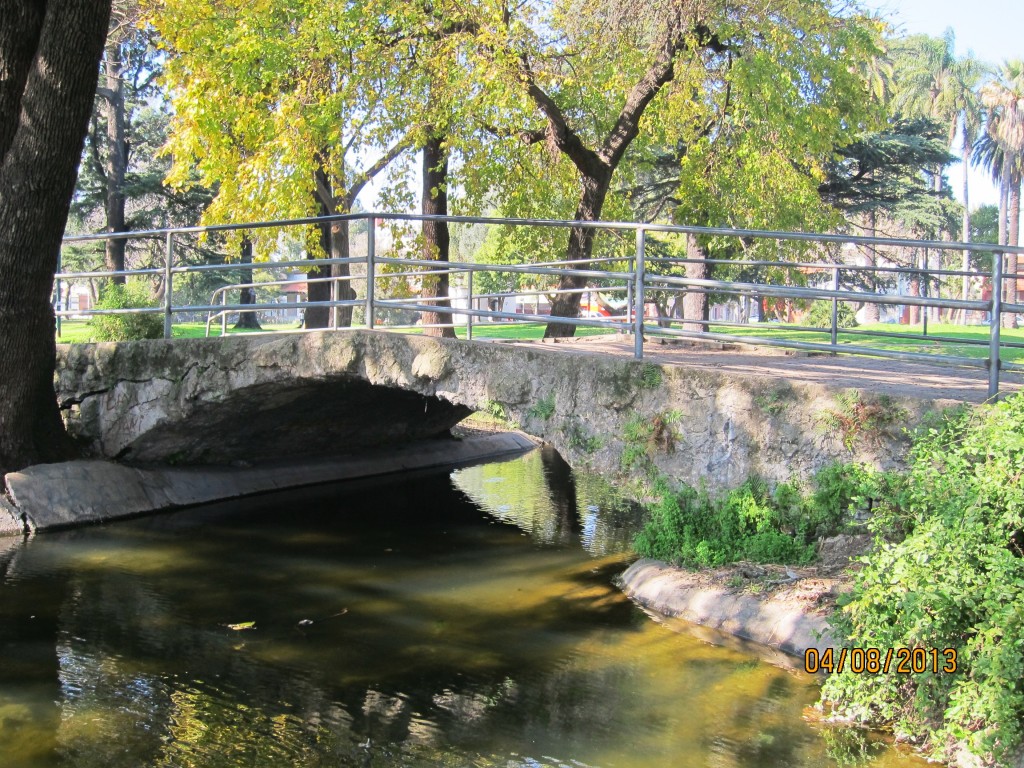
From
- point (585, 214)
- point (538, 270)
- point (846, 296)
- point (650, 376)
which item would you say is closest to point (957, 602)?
point (846, 296)

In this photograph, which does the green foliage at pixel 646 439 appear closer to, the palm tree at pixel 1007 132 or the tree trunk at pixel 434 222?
the tree trunk at pixel 434 222

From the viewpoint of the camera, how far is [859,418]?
7516mm

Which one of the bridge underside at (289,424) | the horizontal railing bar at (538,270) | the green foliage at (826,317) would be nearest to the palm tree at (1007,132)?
the green foliage at (826,317)

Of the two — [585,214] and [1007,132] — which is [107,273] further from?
[1007,132]

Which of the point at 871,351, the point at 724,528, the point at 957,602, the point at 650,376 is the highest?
the point at 871,351

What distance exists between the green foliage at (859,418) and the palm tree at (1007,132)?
2063 inches

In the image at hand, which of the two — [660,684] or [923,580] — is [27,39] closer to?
[660,684]

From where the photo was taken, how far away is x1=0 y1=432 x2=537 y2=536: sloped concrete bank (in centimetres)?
1185

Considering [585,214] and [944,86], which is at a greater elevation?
[944,86]

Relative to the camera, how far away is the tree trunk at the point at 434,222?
1739cm

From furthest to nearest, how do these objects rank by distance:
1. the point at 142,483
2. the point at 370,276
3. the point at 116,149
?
1. the point at 116,149
2. the point at 142,483
3. the point at 370,276

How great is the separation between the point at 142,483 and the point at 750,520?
816cm
